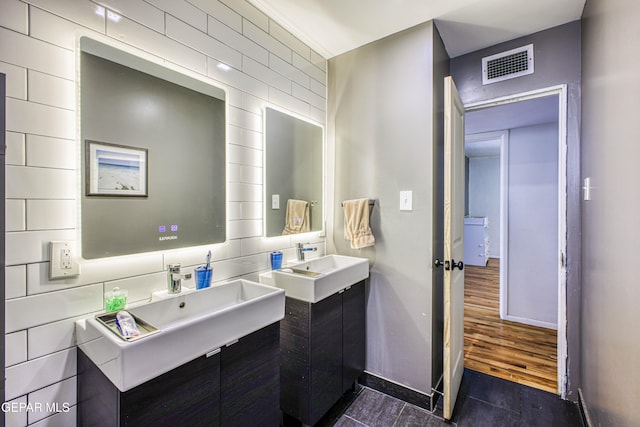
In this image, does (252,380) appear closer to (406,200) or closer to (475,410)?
(406,200)

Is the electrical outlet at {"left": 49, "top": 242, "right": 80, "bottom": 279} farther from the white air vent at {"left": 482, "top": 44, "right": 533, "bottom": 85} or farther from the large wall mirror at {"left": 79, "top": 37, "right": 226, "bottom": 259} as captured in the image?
the white air vent at {"left": 482, "top": 44, "right": 533, "bottom": 85}

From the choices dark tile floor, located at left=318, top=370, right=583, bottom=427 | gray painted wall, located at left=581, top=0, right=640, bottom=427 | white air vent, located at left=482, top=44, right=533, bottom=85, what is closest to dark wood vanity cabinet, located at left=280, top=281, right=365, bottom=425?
Result: dark tile floor, located at left=318, top=370, right=583, bottom=427

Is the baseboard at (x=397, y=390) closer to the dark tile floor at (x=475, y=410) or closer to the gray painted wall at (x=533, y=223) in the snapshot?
the dark tile floor at (x=475, y=410)

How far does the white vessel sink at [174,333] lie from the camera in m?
0.83

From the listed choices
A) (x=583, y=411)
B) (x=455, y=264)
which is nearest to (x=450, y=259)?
(x=455, y=264)

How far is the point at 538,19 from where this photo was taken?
1.84 metres

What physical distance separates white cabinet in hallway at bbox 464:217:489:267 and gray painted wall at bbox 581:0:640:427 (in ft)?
14.4

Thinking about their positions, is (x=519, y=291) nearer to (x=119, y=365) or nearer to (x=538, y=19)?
(x=538, y=19)

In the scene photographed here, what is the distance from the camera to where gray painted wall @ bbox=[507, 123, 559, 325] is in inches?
123

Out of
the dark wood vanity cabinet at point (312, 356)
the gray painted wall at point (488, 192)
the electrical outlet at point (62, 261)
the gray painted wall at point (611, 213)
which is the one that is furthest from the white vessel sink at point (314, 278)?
the gray painted wall at point (488, 192)

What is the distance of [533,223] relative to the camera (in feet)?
10.7

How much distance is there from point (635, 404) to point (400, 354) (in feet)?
3.87

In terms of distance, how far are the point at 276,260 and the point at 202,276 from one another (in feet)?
1.70

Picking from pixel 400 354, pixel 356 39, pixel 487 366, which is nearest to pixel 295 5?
pixel 356 39
